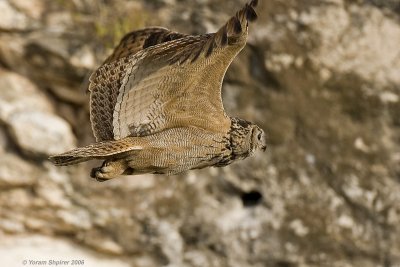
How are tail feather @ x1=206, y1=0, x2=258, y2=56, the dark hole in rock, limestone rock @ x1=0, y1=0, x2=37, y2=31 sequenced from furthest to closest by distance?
the dark hole in rock, limestone rock @ x1=0, y1=0, x2=37, y2=31, tail feather @ x1=206, y1=0, x2=258, y2=56

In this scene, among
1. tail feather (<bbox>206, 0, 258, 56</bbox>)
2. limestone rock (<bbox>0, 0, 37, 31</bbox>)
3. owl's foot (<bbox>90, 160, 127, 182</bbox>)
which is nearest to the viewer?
tail feather (<bbox>206, 0, 258, 56</bbox>)

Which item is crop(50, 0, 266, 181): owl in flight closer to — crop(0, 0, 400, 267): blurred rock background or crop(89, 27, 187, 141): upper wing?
crop(89, 27, 187, 141): upper wing

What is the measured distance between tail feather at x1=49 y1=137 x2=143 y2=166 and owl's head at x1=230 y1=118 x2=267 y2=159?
398 mm

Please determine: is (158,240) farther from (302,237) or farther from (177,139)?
(177,139)

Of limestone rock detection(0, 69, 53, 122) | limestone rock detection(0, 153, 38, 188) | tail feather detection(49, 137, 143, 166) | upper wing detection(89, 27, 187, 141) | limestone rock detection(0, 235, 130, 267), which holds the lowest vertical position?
tail feather detection(49, 137, 143, 166)

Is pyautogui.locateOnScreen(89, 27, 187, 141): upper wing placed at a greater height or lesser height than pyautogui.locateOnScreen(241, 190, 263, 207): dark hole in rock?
lesser

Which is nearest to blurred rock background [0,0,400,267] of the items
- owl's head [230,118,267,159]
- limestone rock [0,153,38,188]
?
limestone rock [0,153,38,188]

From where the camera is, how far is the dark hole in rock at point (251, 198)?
7000mm

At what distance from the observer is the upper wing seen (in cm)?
410

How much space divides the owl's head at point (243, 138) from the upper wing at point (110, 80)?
1.43 feet

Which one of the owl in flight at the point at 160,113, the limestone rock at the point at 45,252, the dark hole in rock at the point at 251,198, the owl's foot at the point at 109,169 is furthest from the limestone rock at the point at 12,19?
the owl's foot at the point at 109,169

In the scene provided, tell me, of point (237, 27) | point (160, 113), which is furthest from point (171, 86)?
point (237, 27)

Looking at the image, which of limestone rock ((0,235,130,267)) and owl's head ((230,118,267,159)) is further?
limestone rock ((0,235,130,267))

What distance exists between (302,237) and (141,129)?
10.7ft
